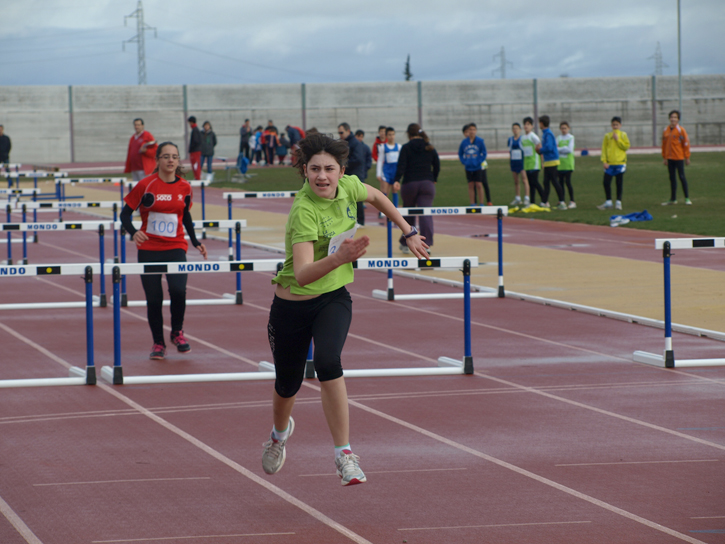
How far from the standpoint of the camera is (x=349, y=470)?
16.1 feet

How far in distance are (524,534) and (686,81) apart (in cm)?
6541

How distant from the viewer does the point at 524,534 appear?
15.1ft

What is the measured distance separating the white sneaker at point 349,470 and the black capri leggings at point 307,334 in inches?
15.2

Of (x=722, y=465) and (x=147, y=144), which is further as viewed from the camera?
(x=147, y=144)

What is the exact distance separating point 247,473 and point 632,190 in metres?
23.4

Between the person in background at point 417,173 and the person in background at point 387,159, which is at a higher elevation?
the person in background at point 387,159

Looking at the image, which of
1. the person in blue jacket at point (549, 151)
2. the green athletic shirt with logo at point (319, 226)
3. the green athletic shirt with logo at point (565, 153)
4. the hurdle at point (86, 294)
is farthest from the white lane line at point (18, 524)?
the green athletic shirt with logo at point (565, 153)

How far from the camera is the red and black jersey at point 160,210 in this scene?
8.69 meters

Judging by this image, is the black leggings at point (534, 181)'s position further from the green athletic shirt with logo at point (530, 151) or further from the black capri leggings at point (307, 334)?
the black capri leggings at point (307, 334)

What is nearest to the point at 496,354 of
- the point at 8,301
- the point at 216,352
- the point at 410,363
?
the point at 410,363

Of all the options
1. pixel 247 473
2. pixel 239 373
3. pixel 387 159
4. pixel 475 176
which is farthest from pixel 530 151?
pixel 247 473

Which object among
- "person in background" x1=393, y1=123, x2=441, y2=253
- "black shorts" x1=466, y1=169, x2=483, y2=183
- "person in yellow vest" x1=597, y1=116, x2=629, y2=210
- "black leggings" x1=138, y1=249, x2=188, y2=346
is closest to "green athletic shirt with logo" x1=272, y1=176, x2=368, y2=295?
"black leggings" x1=138, y1=249, x2=188, y2=346

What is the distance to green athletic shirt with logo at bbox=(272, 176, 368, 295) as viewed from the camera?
4.88 metres

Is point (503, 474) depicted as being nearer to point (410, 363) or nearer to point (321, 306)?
point (321, 306)
